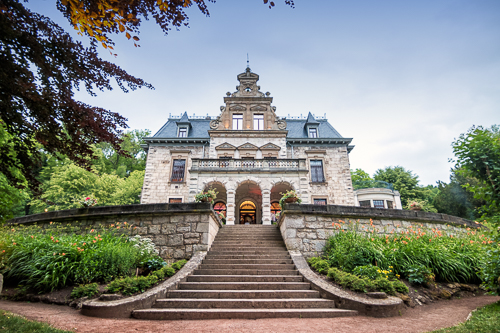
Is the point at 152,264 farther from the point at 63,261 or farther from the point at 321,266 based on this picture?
the point at 321,266

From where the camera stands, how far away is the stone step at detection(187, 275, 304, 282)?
21.0ft

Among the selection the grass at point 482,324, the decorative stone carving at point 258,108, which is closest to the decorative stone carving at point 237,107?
the decorative stone carving at point 258,108

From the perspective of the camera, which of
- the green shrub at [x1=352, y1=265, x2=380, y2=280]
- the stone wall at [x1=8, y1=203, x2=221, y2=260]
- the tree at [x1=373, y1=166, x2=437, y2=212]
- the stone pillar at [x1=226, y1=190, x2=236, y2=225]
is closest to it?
the green shrub at [x1=352, y1=265, x2=380, y2=280]

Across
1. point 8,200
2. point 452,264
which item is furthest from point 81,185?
point 452,264

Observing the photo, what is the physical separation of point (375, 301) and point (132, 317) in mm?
4606

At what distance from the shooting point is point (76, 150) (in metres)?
3.75

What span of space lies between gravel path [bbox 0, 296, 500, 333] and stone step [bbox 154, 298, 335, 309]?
1.93ft

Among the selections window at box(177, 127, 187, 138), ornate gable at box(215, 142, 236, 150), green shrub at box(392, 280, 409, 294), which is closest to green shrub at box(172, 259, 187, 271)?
green shrub at box(392, 280, 409, 294)

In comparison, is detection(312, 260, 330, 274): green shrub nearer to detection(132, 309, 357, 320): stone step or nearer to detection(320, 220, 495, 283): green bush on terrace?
detection(320, 220, 495, 283): green bush on terrace

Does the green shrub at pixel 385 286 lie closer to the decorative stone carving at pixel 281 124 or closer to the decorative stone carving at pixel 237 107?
the decorative stone carving at pixel 281 124

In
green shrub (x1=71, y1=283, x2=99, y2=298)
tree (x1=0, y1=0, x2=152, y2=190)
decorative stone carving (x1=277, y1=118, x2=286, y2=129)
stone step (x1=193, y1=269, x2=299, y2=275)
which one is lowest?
green shrub (x1=71, y1=283, x2=99, y2=298)

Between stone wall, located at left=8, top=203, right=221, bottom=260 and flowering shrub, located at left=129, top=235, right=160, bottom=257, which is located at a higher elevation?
stone wall, located at left=8, top=203, right=221, bottom=260

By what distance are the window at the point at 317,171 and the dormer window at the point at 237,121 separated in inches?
265

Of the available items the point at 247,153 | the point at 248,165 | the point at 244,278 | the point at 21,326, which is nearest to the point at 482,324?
the point at 244,278
